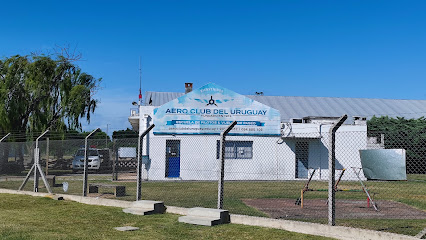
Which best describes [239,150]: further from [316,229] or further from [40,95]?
[316,229]

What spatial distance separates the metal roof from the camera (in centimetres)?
3997

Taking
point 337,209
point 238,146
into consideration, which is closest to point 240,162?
point 238,146

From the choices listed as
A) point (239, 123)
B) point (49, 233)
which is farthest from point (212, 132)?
point (49, 233)

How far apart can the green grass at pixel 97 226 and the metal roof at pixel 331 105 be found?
2766cm

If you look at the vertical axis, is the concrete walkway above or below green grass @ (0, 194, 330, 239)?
above

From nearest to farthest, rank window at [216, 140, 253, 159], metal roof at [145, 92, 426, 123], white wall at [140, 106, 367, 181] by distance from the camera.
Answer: white wall at [140, 106, 367, 181] < window at [216, 140, 253, 159] < metal roof at [145, 92, 426, 123]

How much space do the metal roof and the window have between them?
10172 millimetres

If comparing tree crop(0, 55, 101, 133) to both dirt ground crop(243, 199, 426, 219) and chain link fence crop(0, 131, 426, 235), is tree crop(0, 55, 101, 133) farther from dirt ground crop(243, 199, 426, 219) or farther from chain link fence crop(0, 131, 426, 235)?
dirt ground crop(243, 199, 426, 219)

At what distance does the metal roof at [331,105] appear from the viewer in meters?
40.0

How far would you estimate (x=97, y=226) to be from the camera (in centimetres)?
936

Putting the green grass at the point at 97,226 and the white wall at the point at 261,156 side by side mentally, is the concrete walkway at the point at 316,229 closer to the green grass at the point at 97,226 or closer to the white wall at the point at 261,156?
the green grass at the point at 97,226

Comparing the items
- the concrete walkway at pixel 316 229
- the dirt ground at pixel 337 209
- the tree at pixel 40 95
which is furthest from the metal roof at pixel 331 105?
the concrete walkway at pixel 316 229

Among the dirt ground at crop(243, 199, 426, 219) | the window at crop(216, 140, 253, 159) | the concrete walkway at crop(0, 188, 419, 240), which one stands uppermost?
the window at crop(216, 140, 253, 159)

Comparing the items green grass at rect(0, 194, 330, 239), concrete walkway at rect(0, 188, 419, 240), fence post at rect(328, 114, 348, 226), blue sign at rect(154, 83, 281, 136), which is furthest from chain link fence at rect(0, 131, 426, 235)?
fence post at rect(328, 114, 348, 226)
